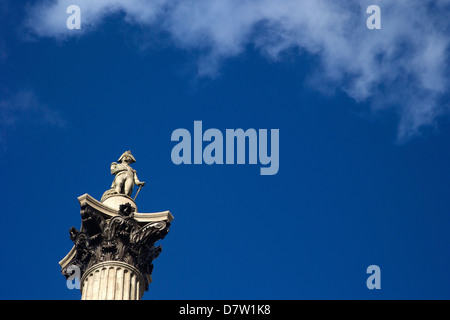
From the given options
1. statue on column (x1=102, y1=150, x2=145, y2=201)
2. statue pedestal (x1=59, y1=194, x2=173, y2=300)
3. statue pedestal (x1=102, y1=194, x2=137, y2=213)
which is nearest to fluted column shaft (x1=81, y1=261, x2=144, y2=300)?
statue pedestal (x1=59, y1=194, x2=173, y2=300)

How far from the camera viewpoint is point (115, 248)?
32750mm

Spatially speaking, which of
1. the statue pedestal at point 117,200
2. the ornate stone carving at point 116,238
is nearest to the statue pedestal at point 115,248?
the ornate stone carving at point 116,238

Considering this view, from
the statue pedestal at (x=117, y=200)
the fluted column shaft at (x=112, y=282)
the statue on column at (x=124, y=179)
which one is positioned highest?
the statue on column at (x=124, y=179)

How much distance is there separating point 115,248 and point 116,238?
1.21 ft

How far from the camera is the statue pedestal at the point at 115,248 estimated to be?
32.0 m

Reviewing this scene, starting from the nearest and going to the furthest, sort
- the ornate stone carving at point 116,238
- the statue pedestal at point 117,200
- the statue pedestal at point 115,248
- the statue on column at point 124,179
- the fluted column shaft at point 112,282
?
the fluted column shaft at point 112,282 < the statue pedestal at point 115,248 < the ornate stone carving at point 116,238 < the statue pedestal at point 117,200 < the statue on column at point 124,179

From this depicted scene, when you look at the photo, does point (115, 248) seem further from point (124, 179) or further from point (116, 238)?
point (124, 179)

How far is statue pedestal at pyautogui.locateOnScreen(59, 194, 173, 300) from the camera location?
3203 centimetres

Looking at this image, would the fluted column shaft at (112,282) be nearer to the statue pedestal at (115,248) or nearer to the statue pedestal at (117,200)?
the statue pedestal at (115,248)
